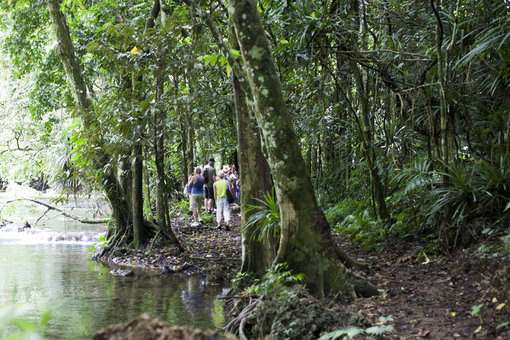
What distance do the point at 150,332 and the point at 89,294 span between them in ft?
19.5

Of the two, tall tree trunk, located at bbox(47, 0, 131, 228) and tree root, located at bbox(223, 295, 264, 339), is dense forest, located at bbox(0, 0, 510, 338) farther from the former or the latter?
tree root, located at bbox(223, 295, 264, 339)

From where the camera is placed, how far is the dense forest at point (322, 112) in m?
5.29

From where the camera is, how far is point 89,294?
7816mm

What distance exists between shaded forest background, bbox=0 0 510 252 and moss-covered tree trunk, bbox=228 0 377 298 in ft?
2.09

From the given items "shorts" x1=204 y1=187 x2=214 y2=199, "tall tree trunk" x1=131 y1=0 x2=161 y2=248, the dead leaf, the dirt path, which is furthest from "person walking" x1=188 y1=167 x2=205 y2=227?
the dead leaf

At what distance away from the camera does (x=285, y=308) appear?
4.43 meters

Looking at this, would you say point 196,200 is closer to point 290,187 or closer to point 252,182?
point 252,182

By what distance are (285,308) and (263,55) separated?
2775mm

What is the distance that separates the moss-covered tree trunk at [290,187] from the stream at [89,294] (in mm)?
1439

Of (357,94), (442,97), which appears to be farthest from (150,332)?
(357,94)

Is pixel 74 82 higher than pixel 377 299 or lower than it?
higher

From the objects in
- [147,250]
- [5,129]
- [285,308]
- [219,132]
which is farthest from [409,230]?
[5,129]

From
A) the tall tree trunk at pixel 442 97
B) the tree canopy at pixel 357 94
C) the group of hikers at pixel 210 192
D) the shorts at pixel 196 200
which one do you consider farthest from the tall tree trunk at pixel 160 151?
the tall tree trunk at pixel 442 97

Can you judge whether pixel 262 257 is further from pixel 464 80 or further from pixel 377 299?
pixel 464 80
